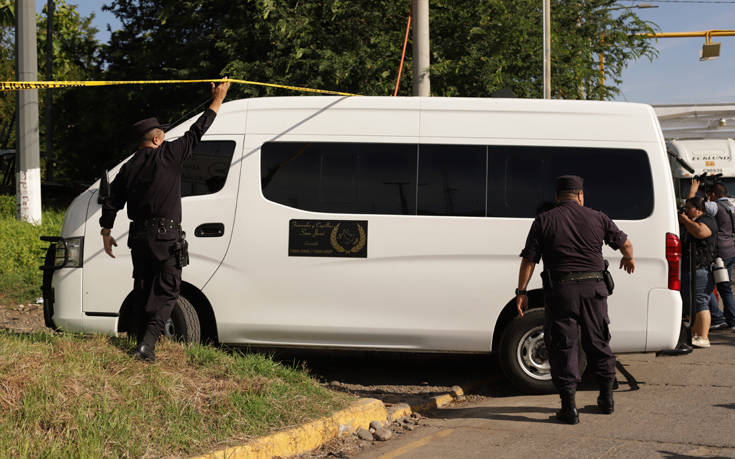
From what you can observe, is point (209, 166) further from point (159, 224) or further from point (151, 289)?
point (151, 289)

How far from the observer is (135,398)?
16.7 ft

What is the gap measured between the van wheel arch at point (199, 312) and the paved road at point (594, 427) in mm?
2093

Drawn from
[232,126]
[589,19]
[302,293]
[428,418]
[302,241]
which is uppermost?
[589,19]

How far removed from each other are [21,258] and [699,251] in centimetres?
953


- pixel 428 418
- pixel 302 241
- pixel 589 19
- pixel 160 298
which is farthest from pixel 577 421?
pixel 589 19

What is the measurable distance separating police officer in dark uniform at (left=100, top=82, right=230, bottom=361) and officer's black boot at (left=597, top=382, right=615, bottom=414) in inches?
127

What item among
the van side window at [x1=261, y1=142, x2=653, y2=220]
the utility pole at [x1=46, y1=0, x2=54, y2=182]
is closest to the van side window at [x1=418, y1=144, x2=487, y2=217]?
the van side window at [x1=261, y1=142, x2=653, y2=220]

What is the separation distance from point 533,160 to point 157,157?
3.07 m

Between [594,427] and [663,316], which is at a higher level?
[663,316]

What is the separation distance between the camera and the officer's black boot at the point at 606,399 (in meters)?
6.08

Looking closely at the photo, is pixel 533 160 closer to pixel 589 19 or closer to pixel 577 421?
pixel 577 421

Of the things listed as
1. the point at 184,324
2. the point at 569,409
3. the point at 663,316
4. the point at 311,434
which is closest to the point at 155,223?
the point at 184,324

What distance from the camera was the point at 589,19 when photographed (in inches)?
733

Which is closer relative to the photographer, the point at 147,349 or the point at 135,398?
the point at 135,398
